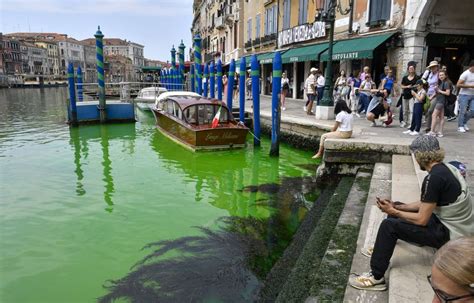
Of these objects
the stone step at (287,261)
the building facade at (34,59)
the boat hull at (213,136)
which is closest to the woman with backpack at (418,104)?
the stone step at (287,261)

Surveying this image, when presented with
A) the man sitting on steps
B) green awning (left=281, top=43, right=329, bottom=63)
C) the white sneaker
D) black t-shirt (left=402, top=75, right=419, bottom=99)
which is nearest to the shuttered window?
green awning (left=281, top=43, right=329, bottom=63)

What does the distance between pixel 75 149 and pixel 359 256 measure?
10.4 m

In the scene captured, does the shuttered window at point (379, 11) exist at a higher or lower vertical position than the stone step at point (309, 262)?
higher

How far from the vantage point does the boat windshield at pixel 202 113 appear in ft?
37.4

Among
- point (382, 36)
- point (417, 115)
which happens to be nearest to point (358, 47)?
point (382, 36)

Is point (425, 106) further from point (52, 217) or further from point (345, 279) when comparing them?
point (52, 217)

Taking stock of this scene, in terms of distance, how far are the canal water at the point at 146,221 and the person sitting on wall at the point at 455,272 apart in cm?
251

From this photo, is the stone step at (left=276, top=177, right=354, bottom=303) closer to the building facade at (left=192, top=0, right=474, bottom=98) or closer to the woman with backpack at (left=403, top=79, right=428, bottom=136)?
the woman with backpack at (left=403, top=79, right=428, bottom=136)

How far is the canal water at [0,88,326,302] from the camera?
4.35m

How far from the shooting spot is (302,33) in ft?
62.6

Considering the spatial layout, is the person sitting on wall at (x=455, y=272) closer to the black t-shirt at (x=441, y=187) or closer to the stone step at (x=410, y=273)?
the stone step at (x=410, y=273)

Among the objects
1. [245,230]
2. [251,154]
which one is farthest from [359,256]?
[251,154]

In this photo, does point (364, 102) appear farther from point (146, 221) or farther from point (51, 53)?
point (51, 53)

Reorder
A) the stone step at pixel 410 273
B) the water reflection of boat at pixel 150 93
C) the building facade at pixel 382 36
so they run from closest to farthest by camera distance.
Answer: the stone step at pixel 410 273
the building facade at pixel 382 36
the water reflection of boat at pixel 150 93
